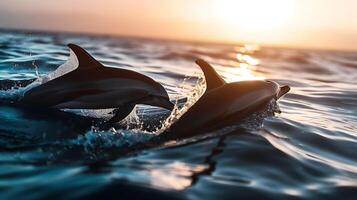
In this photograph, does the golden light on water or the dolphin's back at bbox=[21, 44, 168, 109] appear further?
the golden light on water

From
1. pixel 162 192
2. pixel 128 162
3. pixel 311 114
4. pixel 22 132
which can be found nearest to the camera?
pixel 162 192

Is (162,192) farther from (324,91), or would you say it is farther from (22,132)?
(324,91)

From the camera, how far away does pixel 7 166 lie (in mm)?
6617

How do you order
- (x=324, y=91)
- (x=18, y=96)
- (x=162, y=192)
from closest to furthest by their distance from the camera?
(x=162, y=192) < (x=18, y=96) < (x=324, y=91)

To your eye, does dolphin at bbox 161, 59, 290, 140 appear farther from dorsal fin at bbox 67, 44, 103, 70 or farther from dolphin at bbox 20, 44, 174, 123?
dorsal fin at bbox 67, 44, 103, 70

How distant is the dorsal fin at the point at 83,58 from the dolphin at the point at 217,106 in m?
2.13

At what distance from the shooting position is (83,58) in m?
9.86

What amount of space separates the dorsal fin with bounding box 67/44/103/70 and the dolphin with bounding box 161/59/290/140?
84.0 inches

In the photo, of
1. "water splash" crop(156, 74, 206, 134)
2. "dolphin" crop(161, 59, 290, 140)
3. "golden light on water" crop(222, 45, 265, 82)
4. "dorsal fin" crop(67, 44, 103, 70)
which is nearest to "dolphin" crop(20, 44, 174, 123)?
"dorsal fin" crop(67, 44, 103, 70)

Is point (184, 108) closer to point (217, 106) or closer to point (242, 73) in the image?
point (217, 106)

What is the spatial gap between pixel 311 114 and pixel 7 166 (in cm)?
836

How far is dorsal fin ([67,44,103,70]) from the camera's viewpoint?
388 inches

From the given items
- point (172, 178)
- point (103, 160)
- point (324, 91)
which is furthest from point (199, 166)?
point (324, 91)

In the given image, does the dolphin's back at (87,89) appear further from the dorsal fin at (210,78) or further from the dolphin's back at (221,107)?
the dolphin's back at (221,107)
